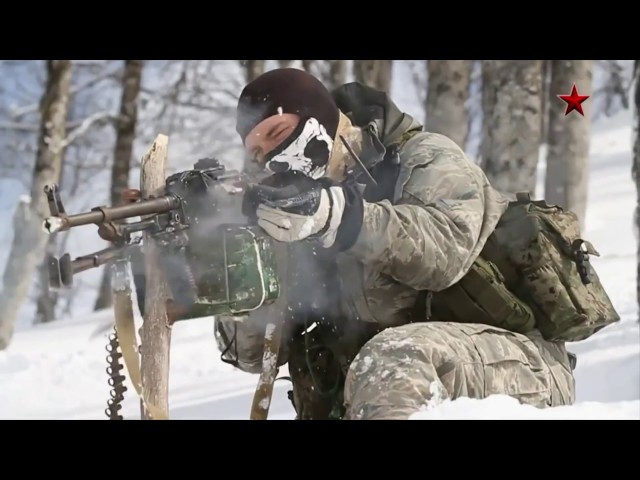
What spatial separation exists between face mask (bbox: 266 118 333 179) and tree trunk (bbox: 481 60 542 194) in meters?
3.15

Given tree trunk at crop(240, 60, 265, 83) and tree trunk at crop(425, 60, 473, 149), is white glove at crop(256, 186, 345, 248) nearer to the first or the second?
tree trunk at crop(240, 60, 265, 83)

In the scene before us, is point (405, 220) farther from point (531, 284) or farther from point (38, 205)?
point (38, 205)

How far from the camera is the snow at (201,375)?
8.40ft

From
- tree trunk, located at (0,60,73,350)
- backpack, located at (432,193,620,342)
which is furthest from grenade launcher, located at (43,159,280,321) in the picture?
tree trunk, located at (0,60,73,350)

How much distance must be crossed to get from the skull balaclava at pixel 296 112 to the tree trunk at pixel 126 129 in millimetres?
4093

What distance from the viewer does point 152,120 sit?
648 cm

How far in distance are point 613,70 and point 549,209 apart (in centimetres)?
708

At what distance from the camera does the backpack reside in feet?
8.80

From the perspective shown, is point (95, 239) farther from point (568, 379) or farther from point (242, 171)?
point (568, 379)

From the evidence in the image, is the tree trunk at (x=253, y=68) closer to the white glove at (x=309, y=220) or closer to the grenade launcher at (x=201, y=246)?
the grenade launcher at (x=201, y=246)

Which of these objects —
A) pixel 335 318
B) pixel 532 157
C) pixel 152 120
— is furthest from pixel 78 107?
pixel 335 318

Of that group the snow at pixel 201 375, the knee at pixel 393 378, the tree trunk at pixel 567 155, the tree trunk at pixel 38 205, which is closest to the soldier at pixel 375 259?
the knee at pixel 393 378

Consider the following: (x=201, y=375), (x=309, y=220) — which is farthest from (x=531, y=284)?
(x=201, y=375)

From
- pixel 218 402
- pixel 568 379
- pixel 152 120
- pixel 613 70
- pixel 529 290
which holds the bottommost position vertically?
pixel 218 402
